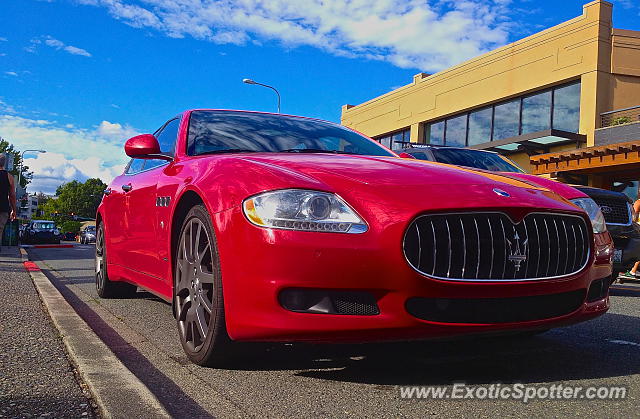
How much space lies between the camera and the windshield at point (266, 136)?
3723 mm

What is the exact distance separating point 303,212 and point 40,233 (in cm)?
3748

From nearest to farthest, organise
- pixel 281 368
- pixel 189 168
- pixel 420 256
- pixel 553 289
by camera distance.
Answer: pixel 420 256, pixel 553 289, pixel 281 368, pixel 189 168

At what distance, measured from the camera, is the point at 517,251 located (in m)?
2.58

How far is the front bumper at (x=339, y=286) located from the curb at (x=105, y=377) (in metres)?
0.47

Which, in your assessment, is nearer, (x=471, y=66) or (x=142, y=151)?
(x=142, y=151)

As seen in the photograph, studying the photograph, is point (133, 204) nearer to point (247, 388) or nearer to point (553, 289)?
point (247, 388)

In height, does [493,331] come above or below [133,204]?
below

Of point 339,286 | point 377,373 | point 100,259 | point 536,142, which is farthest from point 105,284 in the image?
point 536,142

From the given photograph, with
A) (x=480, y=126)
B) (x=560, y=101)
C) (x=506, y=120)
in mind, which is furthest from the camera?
(x=480, y=126)

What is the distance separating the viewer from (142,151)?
391cm

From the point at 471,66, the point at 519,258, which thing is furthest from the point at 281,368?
the point at 471,66

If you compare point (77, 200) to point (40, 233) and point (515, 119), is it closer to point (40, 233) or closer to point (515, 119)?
point (40, 233)

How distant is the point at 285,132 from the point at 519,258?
1.91 meters

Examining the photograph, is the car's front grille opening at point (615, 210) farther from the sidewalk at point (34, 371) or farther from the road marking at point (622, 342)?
the sidewalk at point (34, 371)
